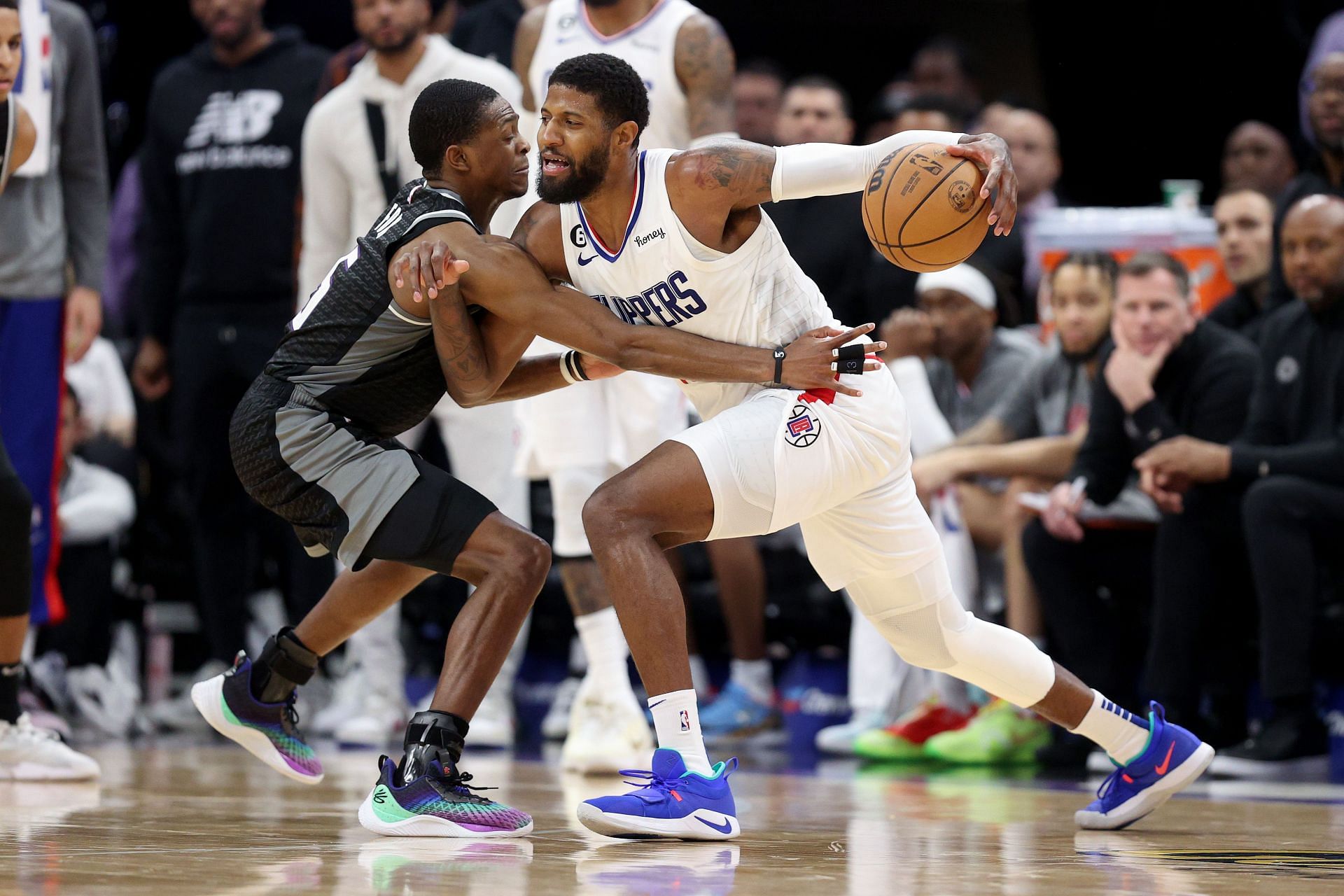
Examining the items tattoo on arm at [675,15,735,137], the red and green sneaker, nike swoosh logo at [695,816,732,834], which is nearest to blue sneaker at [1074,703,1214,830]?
nike swoosh logo at [695,816,732,834]

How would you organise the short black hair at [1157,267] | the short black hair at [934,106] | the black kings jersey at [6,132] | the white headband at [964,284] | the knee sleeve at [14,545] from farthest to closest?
the short black hair at [934,106] < the white headband at [964,284] < the short black hair at [1157,267] < the black kings jersey at [6,132] < the knee sleeve at [14,545]

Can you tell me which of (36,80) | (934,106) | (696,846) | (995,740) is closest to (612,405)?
(995,740)

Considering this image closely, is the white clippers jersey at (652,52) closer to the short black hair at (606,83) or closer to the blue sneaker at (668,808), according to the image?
the short black hair at (606,83)

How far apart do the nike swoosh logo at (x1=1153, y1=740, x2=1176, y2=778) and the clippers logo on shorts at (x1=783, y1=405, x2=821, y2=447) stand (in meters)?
1.28

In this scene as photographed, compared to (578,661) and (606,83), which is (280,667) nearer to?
(606,83)

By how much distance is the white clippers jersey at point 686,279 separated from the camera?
412 cm

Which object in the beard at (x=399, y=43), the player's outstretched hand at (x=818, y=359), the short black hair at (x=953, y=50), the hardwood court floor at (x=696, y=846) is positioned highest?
the short black hair at (x=953, y=50)

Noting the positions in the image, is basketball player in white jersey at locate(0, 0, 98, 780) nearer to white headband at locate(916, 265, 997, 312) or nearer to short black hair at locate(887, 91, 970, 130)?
white headband at locate(916, 265, 997, 312)

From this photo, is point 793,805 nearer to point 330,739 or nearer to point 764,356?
point 764,356

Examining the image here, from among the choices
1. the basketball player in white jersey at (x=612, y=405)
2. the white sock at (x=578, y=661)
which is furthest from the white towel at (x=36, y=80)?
the white sock at (x=578, y=661)

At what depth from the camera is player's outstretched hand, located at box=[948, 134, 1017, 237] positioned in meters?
3.90

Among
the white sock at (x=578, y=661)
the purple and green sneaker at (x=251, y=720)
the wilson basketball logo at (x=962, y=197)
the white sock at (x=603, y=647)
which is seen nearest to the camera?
the wilson basketball logo at (x=962, y=197)

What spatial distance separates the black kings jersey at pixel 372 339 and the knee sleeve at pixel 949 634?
49.9 inches

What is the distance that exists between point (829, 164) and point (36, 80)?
333cm
